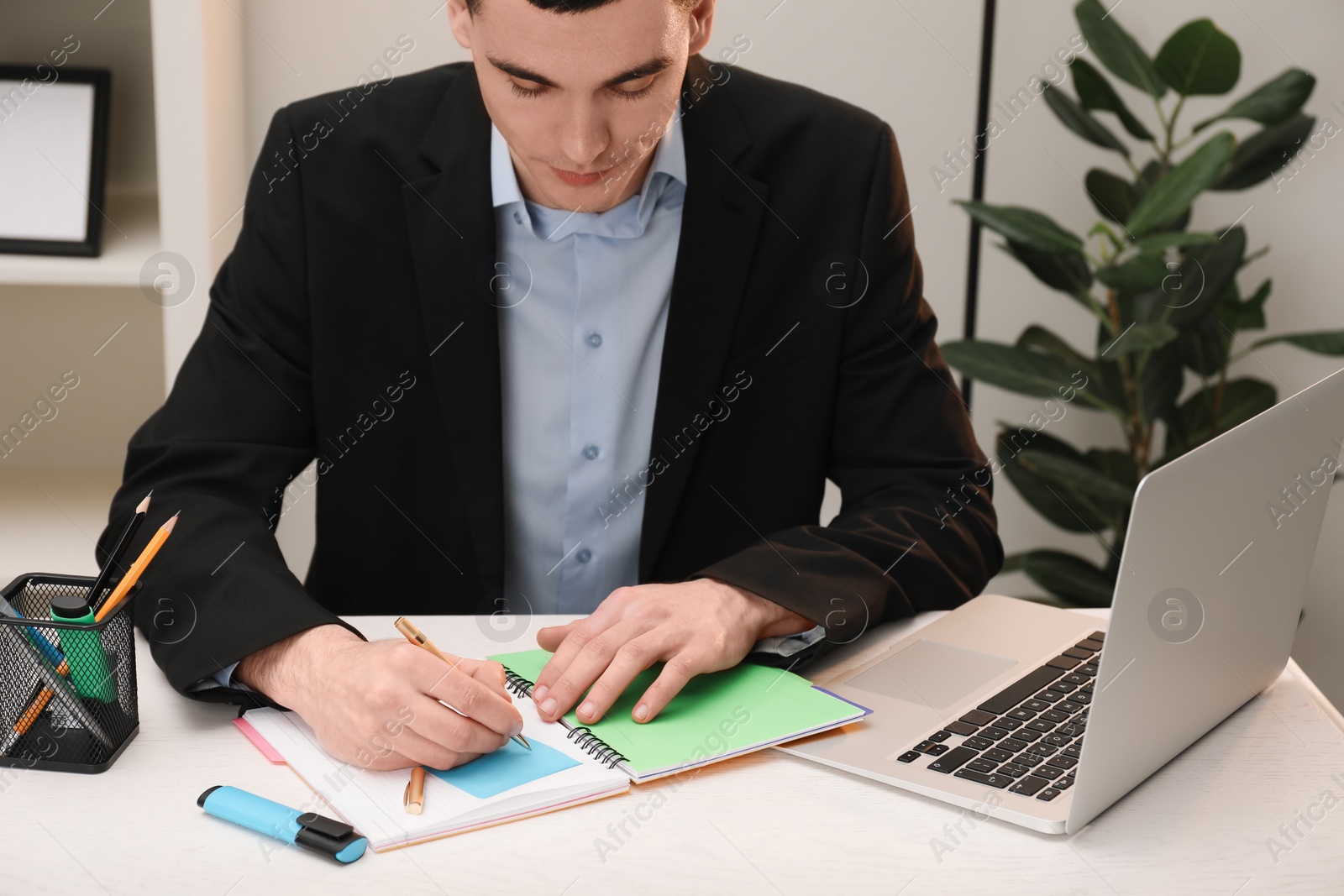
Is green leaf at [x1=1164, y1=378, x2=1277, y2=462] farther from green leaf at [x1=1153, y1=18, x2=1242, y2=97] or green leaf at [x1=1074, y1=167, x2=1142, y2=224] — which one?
green leaf at [x1=1153, y1=18, x2=1242, y2=97]

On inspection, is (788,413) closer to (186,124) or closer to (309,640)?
(309,640)

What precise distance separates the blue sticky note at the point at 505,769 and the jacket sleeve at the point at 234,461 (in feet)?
0.72

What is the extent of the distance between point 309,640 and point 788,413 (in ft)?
2.30

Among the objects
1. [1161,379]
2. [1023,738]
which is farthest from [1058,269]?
[1023,738]

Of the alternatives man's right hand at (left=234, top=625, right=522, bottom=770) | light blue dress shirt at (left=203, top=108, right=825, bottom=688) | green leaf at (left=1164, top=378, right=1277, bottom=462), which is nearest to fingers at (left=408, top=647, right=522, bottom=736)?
man's right hand at (left=234, top=625, right=522, bottom=770)

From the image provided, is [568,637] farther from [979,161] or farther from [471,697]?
[979,161]

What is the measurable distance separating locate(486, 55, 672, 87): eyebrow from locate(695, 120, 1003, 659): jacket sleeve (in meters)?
0.43

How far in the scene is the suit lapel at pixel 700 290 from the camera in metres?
1.47

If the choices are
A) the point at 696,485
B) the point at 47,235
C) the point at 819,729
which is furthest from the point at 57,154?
the point at 819,729

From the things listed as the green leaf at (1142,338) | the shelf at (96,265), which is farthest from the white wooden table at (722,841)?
the green leaf at (1142,338)

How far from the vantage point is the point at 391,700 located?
3.07 feet

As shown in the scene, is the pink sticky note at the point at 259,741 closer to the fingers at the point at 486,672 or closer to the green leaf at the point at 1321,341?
the fingers at the point at 486,672

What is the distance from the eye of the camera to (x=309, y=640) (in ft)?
3.41

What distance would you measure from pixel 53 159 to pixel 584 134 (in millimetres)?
1033
